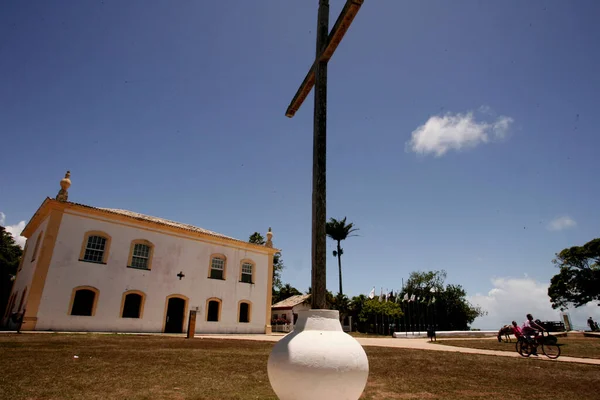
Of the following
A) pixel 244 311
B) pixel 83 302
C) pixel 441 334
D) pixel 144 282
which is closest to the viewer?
pixel 83 302

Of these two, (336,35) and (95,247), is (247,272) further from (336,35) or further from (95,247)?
(336,35)

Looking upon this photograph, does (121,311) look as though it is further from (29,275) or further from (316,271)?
(316,271)

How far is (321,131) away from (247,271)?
21535 mm

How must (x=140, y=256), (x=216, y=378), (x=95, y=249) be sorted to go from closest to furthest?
(x=216, y=378) < (x=95, y=249) < (x=140, y=256)

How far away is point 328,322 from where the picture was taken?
302cm

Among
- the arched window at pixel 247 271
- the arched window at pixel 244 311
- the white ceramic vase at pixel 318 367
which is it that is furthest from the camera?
the arched window at pixel 247 271

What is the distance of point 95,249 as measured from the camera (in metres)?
18.0

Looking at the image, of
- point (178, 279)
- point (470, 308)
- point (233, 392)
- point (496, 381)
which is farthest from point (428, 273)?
point (233, 392)

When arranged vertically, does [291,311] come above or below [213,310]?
above

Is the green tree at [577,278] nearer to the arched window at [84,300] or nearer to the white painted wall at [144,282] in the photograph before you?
the white painted wall at [144,282]

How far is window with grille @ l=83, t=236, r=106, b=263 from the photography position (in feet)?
58.0

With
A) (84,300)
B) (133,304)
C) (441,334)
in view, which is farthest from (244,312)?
(441,334)

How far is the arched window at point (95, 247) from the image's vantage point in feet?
57.6

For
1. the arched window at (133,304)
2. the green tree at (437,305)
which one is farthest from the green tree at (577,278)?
the arched window at (133,304)
